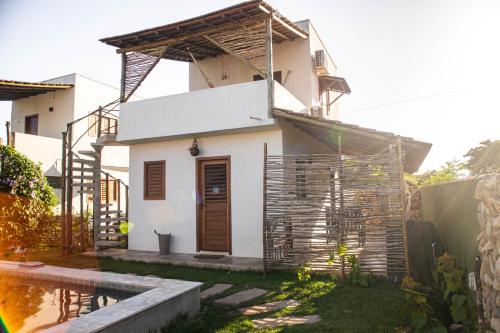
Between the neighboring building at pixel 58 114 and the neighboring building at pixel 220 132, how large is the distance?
6863mm

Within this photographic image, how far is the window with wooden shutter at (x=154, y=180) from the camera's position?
1016 centimetres

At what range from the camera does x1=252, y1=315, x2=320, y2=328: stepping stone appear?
464cm

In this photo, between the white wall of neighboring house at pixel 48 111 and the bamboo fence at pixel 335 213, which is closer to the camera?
the bamboo fence at pixel 335 213

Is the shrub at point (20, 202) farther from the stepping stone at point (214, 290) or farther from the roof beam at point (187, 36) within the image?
the stepping stone at point (214, 290)

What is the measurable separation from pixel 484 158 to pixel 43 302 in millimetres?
13763

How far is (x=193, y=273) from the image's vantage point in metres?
7.59

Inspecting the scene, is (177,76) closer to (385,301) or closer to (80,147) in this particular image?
(80,147)

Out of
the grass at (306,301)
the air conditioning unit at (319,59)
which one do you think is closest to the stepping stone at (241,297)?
the grass at (306,301)

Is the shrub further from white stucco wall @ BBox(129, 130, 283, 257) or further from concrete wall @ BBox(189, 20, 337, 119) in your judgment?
concrete wall @ BBox(189, 20, 337, 119)

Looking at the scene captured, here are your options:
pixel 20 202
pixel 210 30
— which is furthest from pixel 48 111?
pixel 210 30

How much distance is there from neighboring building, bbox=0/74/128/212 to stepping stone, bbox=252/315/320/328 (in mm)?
13106

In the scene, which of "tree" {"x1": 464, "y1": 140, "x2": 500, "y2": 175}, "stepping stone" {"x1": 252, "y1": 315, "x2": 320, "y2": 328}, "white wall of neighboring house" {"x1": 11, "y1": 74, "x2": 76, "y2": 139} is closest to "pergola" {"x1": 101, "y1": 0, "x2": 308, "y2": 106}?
"stepping stone" {"x1": 252, "y1": 315, "x2": 320, "y2": 328}

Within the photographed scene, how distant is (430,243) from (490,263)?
272 centimetres

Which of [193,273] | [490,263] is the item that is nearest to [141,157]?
[193,273]
